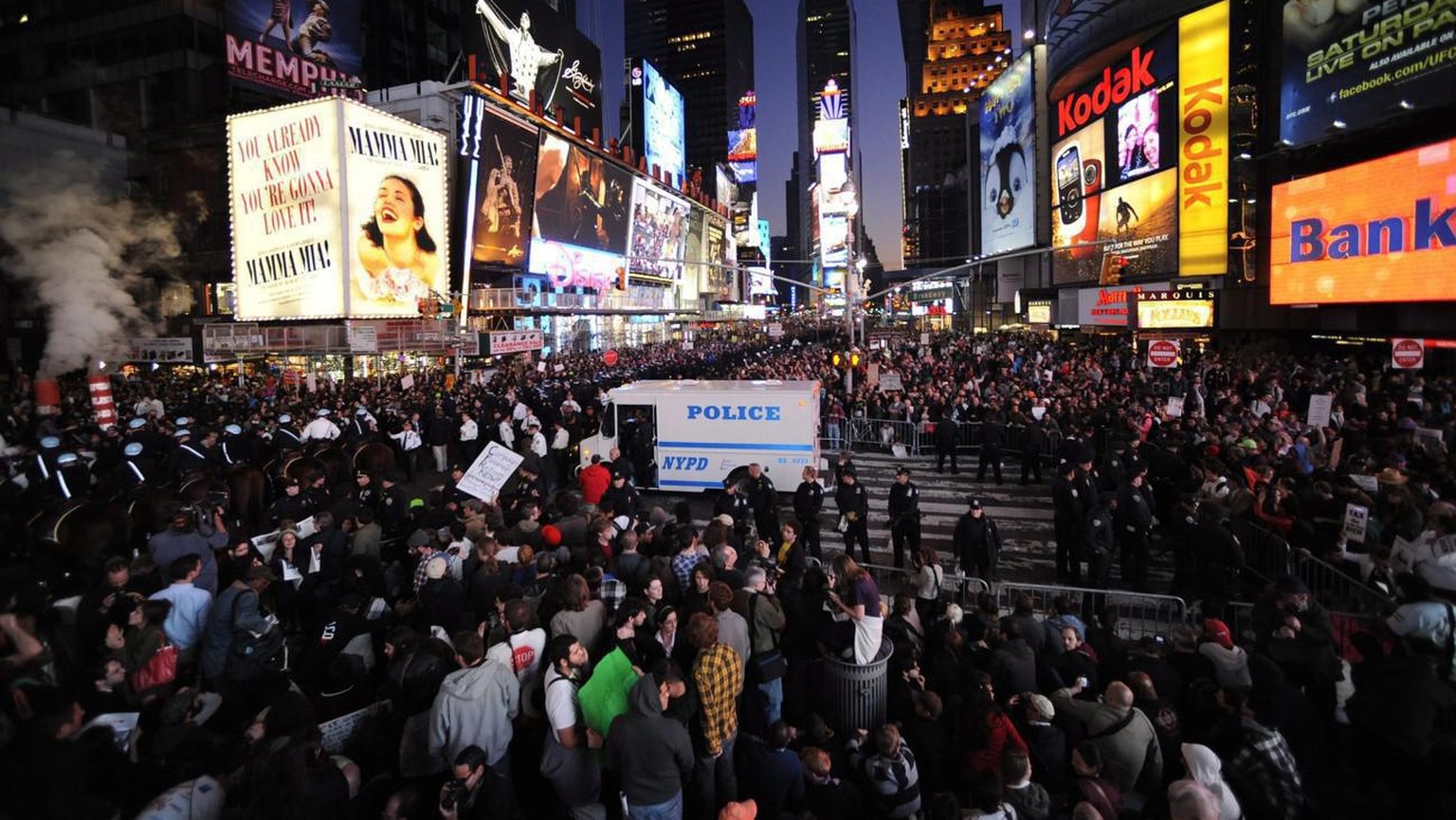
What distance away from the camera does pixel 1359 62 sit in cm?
2178

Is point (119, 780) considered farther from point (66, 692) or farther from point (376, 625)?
point (376, 625)

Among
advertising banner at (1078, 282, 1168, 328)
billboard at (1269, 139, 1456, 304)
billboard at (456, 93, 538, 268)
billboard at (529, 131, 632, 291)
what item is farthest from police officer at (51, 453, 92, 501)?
advertising banner at (1078, 282, 1168, 328)

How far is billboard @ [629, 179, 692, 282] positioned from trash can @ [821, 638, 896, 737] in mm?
47740

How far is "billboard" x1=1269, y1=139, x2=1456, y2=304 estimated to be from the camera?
18.6 m

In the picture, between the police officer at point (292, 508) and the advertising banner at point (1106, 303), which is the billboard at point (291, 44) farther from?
the advertising banner at point (1106, 303)

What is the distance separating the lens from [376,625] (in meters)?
5.59

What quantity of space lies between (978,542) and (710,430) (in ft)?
21.0

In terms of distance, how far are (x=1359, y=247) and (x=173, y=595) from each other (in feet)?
99.2

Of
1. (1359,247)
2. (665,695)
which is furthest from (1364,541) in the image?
(1359,247)

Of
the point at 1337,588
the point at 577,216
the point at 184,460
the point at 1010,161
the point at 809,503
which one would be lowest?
the point at 1337,588

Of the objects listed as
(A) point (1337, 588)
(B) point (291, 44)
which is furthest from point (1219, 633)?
(B) point (291, 44)

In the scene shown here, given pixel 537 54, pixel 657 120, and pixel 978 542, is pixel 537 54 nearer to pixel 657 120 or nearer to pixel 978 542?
pixel 657 120

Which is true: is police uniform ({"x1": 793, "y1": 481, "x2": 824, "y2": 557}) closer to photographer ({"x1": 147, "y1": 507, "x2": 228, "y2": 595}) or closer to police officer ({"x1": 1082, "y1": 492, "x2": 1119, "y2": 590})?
police officer ({"x1": 1082, "y1": 492, "x2": 1119, "y2": 590})

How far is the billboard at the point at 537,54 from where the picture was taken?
118 feet
